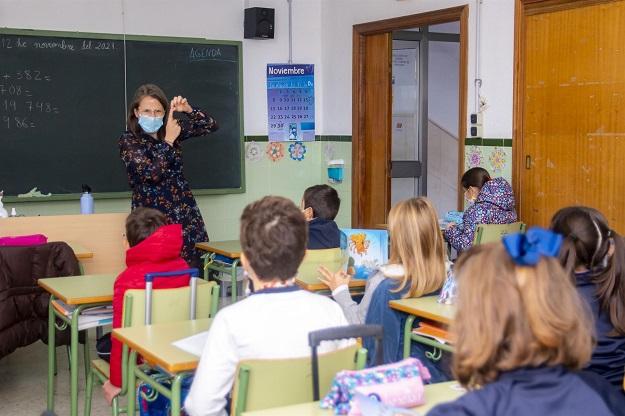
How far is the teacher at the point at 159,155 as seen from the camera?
505cm

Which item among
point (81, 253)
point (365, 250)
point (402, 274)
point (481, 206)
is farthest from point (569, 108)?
point (81, 253)

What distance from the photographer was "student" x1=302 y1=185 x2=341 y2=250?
4.54 metres

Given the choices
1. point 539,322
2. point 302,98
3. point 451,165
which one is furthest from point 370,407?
point 451,165

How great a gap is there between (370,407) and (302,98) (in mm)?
5932

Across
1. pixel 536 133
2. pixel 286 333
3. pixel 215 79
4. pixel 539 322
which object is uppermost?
pixel 215 79

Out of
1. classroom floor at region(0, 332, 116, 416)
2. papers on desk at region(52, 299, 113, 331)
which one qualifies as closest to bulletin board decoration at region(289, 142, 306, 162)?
classroom floor at region(0, 332, 116, 416)

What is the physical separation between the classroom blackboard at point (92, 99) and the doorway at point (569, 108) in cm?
249


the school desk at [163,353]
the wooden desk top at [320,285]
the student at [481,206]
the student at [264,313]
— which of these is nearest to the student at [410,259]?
the wooden desk top at [320,285]

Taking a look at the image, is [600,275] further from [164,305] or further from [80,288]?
[80,288]

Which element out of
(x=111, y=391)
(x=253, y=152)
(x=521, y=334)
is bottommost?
(x=111, y=391)

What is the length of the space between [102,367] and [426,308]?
1417 millimetres

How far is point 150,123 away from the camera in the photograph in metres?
5.06

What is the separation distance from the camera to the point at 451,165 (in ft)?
30.1

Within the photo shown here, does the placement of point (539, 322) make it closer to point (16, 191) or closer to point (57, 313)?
point (57, 313)
